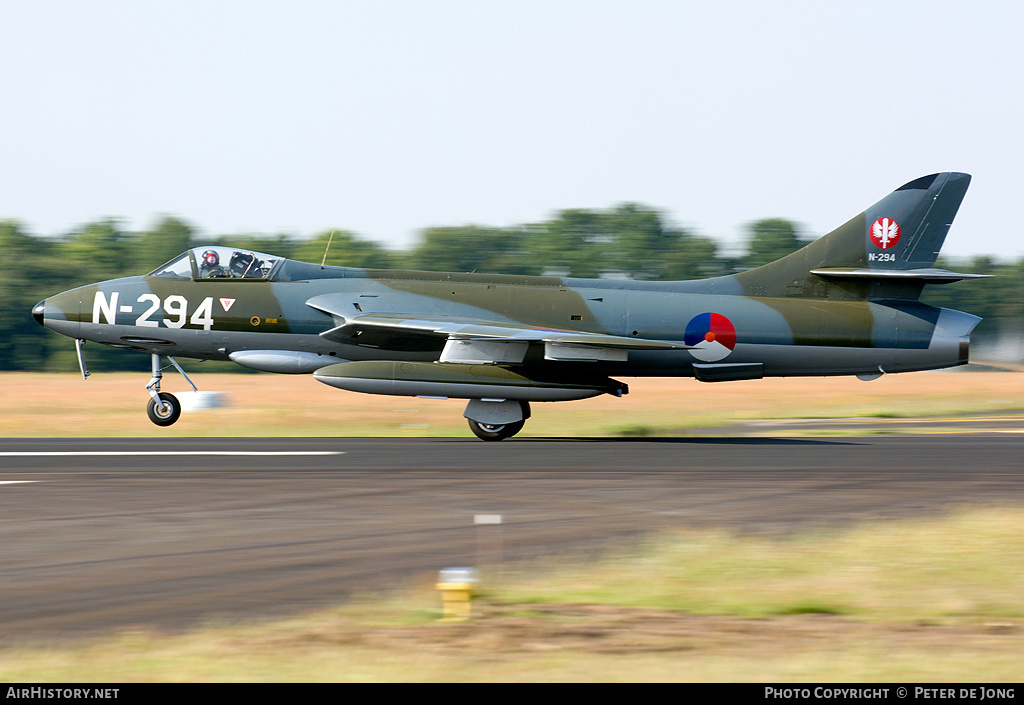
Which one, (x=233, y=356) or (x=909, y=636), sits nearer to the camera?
(x=909, y=636)

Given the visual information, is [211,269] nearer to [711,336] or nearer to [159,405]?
[159,405]

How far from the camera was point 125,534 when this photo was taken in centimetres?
1004

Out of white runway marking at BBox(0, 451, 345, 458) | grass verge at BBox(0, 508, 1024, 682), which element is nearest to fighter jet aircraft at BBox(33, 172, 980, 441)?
white runway marking at BBox(0, 451, 345, 458)

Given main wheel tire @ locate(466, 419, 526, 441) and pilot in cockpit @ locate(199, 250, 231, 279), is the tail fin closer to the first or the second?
main wheel tire @ locate(466, 419, 526, 441)

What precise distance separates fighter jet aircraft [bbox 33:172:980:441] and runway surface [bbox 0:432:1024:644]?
1.97 metres

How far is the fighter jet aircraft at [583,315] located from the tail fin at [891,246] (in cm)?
2

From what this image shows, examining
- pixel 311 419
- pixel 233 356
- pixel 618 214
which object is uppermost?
pixel 618 214

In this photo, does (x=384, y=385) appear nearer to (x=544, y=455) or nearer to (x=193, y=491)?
(x=544, y=455)

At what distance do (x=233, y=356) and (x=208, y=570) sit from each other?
44.3 ft

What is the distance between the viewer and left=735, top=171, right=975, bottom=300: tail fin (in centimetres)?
2144

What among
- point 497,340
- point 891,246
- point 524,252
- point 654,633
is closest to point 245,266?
point 497,340

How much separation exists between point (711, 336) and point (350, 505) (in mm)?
11226

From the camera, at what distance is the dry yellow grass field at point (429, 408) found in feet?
78.1
